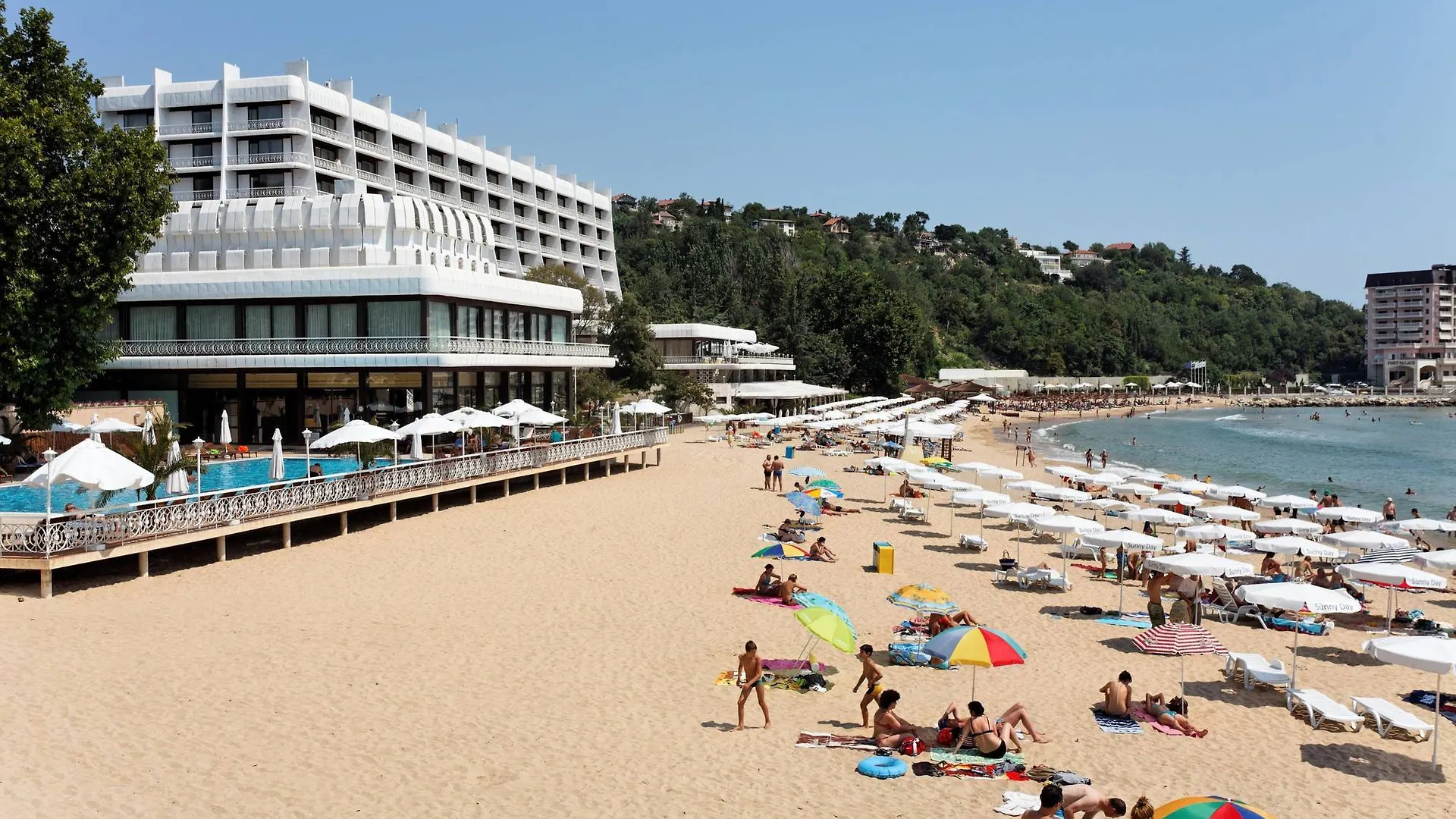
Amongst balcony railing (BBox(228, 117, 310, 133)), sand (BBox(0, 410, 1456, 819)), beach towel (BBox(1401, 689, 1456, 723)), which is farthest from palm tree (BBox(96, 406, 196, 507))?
balcony railing (BBox(228, 117, 310, 133))

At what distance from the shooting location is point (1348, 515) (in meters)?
25.9

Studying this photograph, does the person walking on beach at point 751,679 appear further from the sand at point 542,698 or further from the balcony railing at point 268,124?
the balcony railing at point 268,124

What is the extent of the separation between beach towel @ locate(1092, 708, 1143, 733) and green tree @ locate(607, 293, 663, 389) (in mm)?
45268

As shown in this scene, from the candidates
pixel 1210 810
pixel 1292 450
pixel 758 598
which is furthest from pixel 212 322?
pixel 1292 450

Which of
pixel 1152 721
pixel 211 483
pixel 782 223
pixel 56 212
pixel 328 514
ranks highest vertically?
pixel 782 223

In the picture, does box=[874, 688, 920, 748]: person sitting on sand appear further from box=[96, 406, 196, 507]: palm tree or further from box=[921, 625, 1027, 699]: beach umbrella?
box=[96, 406, 196, 507]: palm tree

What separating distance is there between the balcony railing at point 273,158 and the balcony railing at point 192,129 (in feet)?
6.68

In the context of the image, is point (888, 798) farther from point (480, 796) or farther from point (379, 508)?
point (379, 508)

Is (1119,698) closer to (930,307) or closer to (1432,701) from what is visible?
(1432,701)

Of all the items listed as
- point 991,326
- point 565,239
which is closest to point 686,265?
point 565,239

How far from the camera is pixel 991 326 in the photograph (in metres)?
137

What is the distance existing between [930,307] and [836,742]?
5130 inches

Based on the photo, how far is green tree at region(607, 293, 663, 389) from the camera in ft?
185

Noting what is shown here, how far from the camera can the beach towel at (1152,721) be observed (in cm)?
1210
